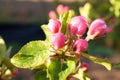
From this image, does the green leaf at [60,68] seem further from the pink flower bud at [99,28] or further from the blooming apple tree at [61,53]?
the pink flower bud at [99,28]

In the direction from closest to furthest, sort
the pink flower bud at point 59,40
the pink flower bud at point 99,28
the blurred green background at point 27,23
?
1. the pink flower bud at point 59,40
2. the pink flower bud at point 99,28
3. the blurred green background at point 27,23

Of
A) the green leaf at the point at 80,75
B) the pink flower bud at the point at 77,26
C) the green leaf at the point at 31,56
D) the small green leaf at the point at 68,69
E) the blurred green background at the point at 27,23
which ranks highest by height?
the pink flower bud at the point at 77,26

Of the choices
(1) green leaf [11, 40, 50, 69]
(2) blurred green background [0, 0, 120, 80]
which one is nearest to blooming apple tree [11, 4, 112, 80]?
(1) green leaf [11, 40, 50, 69]

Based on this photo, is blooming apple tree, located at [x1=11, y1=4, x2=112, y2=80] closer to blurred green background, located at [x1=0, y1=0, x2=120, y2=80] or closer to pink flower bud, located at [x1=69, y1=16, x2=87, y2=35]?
pink flower bud, located at [x1=69, y1=16, x2=87, y2=35]

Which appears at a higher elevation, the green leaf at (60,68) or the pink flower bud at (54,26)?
the pink flower bud at (54,26)

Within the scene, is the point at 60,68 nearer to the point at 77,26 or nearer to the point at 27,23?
the point at 77,26

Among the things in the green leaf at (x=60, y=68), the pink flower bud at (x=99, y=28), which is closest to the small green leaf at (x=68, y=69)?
the green leaf at (x=60, y=68)
